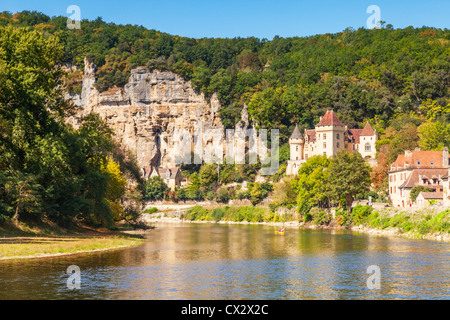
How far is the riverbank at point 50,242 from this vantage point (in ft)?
125

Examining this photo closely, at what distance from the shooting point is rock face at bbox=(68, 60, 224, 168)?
171250 mm

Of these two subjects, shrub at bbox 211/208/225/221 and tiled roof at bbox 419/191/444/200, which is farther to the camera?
shrub at bbox 211/208/225/221

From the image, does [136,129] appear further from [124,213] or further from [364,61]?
[124,213]

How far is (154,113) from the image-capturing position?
171625 millimetres

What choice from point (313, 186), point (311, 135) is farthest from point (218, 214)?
point (313, 186)

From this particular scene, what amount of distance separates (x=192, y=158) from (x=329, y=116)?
51866 mm

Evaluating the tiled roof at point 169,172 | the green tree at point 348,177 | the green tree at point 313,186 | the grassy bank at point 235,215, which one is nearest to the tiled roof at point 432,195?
the green tree at point 348,177

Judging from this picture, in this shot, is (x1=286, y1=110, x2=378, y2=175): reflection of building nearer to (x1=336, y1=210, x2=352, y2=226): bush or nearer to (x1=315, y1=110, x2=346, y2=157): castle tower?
(x1=315, y1=110, x2=346, y2=157): castle tower

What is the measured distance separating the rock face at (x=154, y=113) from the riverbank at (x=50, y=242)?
116876 millimetres

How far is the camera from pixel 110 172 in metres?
62.6

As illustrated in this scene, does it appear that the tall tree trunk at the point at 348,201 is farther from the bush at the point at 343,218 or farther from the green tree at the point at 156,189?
the green tree at the point at 156,189

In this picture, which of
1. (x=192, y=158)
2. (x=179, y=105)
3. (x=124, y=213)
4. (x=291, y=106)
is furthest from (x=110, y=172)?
(x=179, y=105)

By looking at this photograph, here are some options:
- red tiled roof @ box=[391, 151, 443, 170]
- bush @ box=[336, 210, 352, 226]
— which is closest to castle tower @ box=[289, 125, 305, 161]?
bush @ box=[336, 210, 352, 226]

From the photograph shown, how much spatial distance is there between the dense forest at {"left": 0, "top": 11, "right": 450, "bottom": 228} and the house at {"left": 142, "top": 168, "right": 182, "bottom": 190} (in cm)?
1641
